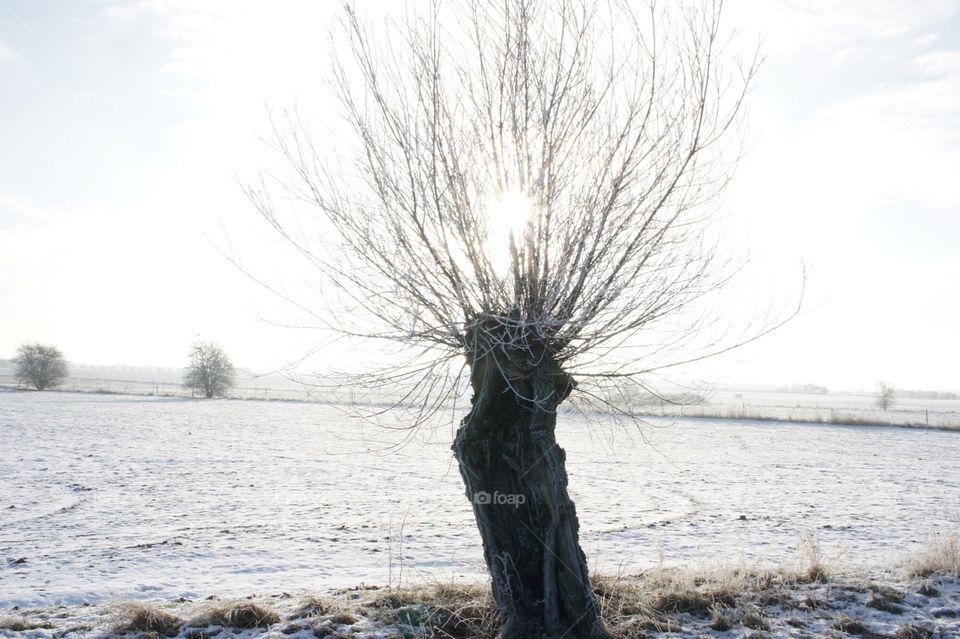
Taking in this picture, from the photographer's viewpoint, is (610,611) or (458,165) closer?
(458,165)

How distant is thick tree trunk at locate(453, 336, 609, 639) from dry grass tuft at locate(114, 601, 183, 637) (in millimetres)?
2964

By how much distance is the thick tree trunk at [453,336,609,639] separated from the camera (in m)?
5.99

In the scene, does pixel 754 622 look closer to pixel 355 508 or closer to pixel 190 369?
pixel 355 508

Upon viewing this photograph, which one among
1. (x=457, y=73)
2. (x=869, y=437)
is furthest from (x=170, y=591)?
(x=869, y=437)

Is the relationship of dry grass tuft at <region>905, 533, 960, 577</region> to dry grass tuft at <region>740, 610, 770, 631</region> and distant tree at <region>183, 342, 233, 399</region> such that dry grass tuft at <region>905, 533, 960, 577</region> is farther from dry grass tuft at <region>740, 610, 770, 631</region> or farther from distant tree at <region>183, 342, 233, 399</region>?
distant tree at <region>183, 342, 233, 399</region>

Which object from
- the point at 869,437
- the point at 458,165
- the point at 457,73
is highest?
the point at 457,73

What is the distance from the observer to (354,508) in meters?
14.1

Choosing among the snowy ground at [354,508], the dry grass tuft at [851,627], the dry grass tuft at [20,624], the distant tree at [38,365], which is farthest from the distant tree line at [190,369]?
the dry grass tuft at [851,627]

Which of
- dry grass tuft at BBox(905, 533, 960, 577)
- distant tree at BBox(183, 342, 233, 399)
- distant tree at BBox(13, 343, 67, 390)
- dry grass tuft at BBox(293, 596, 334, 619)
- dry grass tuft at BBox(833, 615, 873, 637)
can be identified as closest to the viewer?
dry grass tuft at BBox(833, 615, 873, 637)

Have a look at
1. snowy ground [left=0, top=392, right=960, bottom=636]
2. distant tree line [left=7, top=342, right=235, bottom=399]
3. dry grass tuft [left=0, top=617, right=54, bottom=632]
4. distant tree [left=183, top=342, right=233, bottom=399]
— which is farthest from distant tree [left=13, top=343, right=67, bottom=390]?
dry grass tuft [left=0, top=617, right=54, bottom=632]

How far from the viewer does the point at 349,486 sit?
55.8ft

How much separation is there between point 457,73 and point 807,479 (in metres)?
17.8

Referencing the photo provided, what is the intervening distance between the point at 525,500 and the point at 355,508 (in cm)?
882

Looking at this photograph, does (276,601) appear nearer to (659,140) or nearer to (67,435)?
(659,140)
